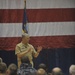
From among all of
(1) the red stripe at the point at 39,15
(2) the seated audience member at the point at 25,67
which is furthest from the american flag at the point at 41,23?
(2) the seated audience member at the point at 25,67

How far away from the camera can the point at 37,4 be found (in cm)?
680

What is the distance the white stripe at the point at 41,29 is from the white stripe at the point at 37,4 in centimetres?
37

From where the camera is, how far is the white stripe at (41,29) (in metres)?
6.64

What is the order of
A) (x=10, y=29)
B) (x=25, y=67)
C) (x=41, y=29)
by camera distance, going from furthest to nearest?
(x=41, y=29)
(x=10, y=29)
(x=25, y=67)

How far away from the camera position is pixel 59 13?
6.90 meters

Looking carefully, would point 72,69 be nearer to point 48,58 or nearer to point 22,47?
point 22,47

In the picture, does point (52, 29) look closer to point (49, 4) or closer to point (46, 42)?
point (46, 42)

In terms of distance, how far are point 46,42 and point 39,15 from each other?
608mm

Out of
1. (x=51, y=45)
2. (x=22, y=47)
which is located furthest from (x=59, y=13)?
(x=22, y=47)

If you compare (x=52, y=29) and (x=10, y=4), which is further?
(x=52, y=29)

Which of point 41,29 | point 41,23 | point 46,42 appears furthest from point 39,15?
point 46,42

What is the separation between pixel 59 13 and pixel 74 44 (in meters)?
0.77

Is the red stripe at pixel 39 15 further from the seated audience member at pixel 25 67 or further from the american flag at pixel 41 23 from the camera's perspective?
the seated audience member at pixel 25 67

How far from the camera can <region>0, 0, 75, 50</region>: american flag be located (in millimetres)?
6676
